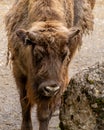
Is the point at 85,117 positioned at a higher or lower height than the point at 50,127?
higher

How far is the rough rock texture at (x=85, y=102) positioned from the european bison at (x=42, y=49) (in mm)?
193

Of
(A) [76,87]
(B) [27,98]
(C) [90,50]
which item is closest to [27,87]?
(B) [27,98]

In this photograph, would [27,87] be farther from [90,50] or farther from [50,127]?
[90,50]

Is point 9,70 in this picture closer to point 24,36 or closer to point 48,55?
point 24,36

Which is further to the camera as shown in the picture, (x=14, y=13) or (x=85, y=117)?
(x=14, y=13)

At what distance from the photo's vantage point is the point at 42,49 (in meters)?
5.62

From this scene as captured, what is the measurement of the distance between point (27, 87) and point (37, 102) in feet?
1.15

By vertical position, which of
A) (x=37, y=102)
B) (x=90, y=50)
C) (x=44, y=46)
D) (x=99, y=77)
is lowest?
(x=90, y=50)

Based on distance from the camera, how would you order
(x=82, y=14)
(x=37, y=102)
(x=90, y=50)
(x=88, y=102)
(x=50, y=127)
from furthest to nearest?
1. (x=90, y=50)
2. (x=82, y=14)
3. (x=50, y=127)
4. (x=37, y=102)
5. (x=88, y=102)

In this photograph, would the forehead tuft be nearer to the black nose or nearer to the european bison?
the european bison

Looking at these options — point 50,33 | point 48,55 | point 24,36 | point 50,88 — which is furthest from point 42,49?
point 50,88

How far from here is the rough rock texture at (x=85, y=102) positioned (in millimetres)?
5500

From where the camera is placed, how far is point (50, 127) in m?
7.00

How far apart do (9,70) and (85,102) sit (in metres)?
3.90
